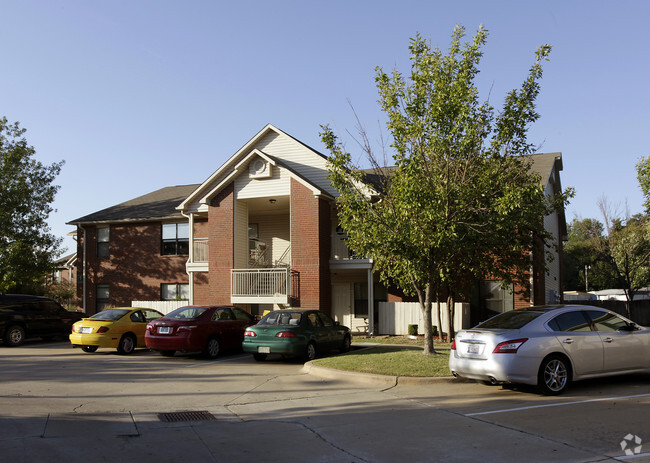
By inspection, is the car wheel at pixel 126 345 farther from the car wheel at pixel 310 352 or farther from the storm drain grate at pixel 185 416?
the storm drain grate at pixel 185 416

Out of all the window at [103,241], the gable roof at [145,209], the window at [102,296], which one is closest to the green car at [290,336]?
the gable roof at [145,209]

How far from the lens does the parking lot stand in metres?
6.12

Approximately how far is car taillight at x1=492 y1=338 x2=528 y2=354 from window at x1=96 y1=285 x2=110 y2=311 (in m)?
23.8

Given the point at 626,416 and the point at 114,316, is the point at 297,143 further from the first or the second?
the point at 626,416

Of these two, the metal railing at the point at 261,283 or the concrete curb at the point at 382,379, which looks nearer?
the concrete curb at the point at 382,379

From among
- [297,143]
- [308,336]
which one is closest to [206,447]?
[308,336]

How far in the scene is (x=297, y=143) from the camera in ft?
76.7

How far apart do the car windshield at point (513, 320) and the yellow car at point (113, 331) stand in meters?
10.6

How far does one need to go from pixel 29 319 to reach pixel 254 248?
9.48 m

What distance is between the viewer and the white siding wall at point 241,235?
22562 millimetres

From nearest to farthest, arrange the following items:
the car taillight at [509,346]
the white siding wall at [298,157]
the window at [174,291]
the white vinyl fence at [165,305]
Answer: the car taillight at [509,346] < the white siding wall at [298,157] < the white vinyl fence at [165,305] < the window at [174,291]

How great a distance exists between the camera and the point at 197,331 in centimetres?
1445

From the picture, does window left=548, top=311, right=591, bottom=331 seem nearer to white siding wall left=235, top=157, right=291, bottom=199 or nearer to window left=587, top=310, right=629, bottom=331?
window left=587, top=310, right=629, bottom=331

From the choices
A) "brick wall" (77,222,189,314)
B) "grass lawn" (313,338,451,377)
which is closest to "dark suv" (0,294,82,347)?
"brick wall" (77,222,189,314)
